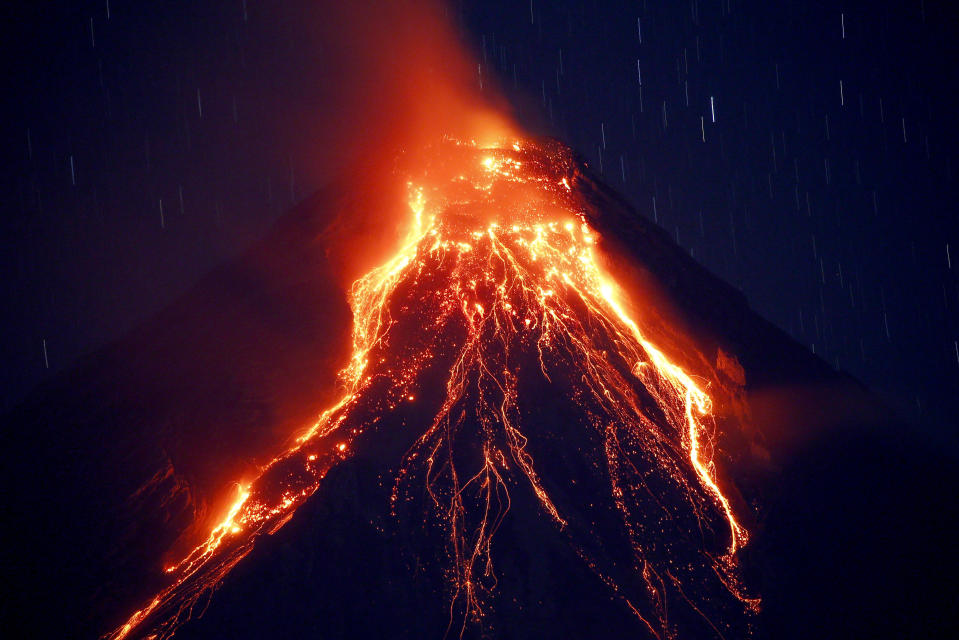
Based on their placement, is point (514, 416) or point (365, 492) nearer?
point (365, 492)

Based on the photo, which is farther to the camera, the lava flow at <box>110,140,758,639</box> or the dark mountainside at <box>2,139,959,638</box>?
the lava flow at <box>110,140,758,639</box>

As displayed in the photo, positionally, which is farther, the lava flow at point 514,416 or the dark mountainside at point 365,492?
the lava flow at point 514,416

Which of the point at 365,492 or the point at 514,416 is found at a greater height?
the point at 514,416

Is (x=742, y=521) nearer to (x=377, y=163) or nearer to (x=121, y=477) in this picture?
(x=121, y=477)
